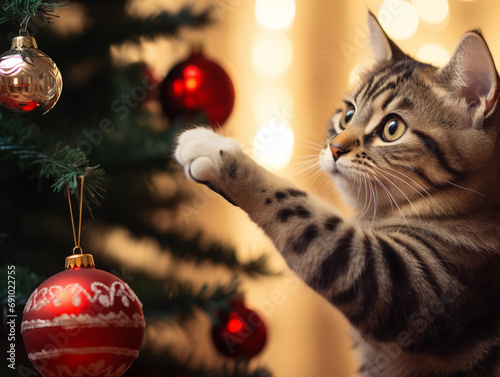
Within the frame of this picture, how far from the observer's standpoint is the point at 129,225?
791 millimetres

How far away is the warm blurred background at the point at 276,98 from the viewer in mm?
711

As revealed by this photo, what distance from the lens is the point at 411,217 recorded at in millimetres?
561

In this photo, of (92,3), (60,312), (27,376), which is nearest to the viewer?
(60,312)

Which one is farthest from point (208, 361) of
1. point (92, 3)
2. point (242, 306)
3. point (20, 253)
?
point (92, 3)

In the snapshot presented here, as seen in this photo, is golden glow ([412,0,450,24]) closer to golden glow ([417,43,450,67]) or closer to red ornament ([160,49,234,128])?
golden glow ([417,43,450,67])

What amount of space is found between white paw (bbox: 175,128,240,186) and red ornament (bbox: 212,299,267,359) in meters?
0.32

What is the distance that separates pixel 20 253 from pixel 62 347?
29cm

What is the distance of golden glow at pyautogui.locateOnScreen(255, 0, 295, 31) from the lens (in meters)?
0.83

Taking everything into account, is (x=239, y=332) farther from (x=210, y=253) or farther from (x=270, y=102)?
(x=270, y=102)

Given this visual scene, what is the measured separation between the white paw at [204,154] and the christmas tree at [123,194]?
16 cm

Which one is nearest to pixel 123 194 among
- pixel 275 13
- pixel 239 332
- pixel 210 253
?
pixel 210 253

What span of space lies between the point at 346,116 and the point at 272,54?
262mm

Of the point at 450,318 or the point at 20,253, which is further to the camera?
the point at 20,253

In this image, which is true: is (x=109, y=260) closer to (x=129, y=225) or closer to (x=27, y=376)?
(x=129, y=225)
